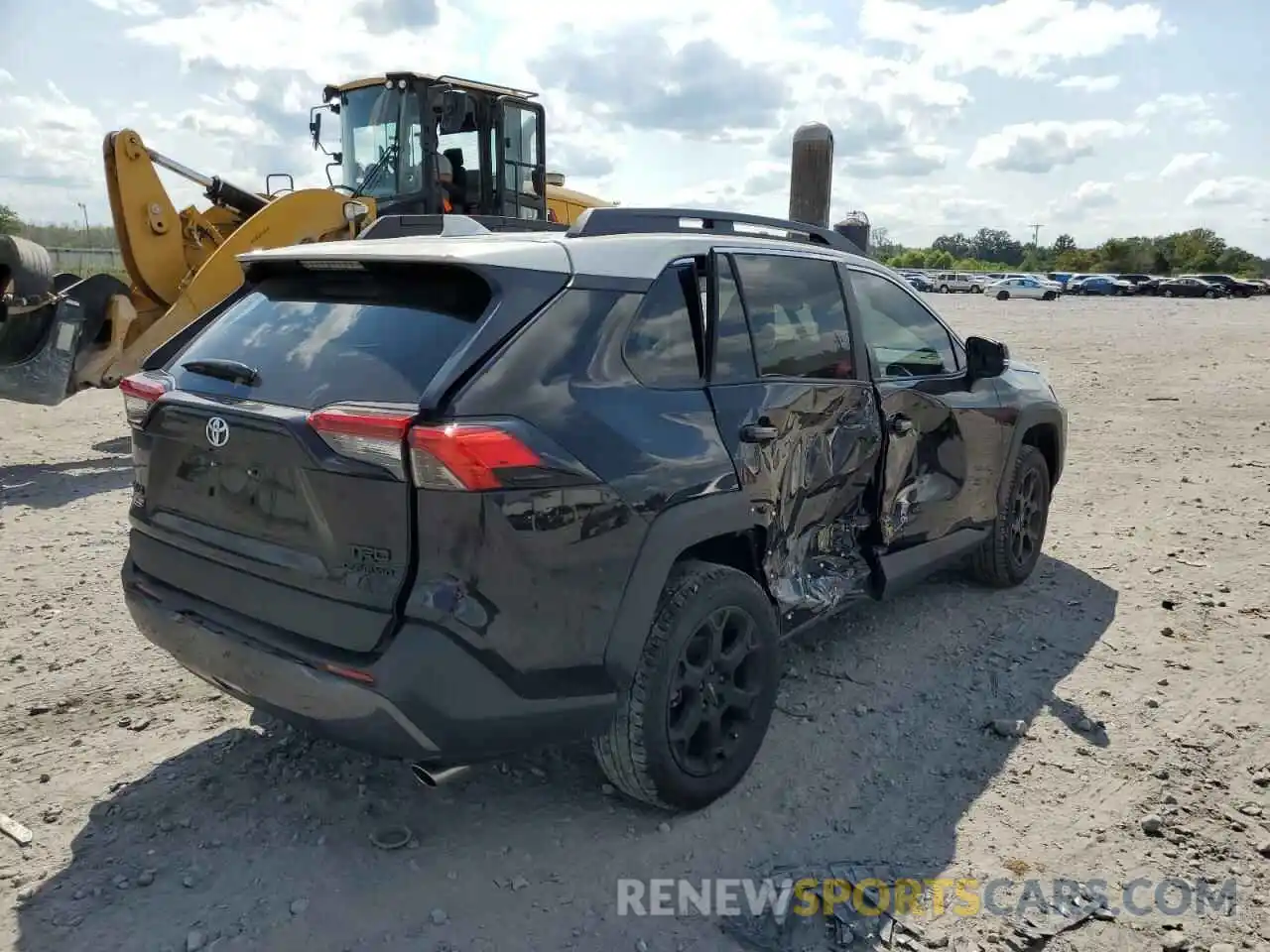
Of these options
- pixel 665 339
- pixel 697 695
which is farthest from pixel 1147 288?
pixel 697 695

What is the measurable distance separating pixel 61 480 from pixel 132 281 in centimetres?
245

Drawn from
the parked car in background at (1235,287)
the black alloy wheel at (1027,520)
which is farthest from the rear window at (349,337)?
the parked car in background at (1235,287)

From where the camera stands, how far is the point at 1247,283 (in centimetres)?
5500

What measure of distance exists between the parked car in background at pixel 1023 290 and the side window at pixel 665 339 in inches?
1981

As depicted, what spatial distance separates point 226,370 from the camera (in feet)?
9.66

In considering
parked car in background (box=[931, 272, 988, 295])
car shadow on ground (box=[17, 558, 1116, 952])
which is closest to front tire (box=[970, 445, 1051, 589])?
car shadow on ground (box=[17, 558, 1116, 952])

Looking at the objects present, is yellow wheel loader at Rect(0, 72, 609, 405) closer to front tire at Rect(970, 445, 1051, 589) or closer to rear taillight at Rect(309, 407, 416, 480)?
front tire at Rect(970, 445, 1051, 589)

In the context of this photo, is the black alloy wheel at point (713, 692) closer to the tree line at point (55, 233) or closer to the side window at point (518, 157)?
the side window at point (518, 157)

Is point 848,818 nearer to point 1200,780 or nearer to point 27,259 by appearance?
point 1200,780

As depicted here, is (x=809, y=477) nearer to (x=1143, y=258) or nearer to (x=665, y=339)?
(x=665, y=339)

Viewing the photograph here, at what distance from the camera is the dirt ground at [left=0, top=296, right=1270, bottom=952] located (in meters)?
2.72

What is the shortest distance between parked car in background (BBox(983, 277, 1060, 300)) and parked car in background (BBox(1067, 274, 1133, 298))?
9.18 m

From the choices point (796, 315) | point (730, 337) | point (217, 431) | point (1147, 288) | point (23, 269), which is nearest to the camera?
point (217, 431)

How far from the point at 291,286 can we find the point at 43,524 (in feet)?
13.8
